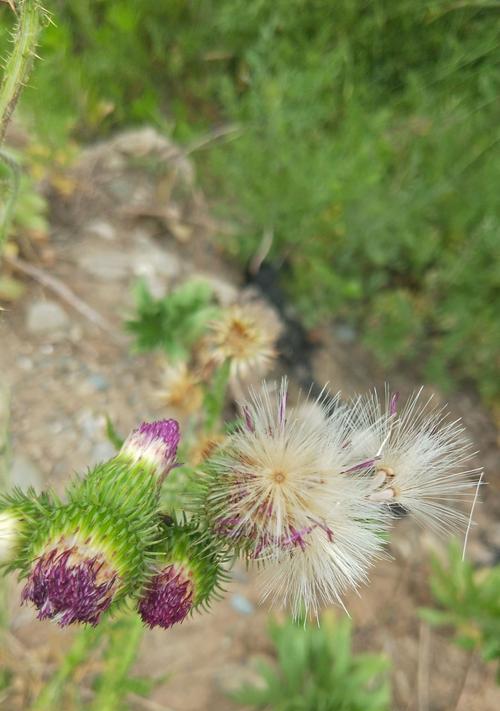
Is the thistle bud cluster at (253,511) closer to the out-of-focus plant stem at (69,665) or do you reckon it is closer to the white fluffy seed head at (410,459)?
the white fluffy seed head at (410,459)

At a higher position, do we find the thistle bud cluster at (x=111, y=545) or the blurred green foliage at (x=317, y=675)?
the blurred green foliage at (x=317, y=675)

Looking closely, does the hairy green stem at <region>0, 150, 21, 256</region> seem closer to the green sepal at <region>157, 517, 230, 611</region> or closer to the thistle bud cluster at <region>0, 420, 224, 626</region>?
the thistle bud cluster at <region>0, 420, 224, 626</region>

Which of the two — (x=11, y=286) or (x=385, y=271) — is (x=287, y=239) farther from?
(x=11, y=286)

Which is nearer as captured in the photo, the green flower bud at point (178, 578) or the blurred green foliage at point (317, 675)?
the green flower bud at point (178, 578)

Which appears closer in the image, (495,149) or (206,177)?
(495,149)

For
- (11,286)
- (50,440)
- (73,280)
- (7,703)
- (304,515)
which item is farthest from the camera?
(73,280)

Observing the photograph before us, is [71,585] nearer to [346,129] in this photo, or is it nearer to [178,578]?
[178,578]

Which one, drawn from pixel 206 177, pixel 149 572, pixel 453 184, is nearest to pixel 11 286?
pixel 206 177

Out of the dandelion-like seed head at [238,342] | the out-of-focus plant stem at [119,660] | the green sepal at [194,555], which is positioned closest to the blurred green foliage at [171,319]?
the dandelion-like seed head at [238,342]
